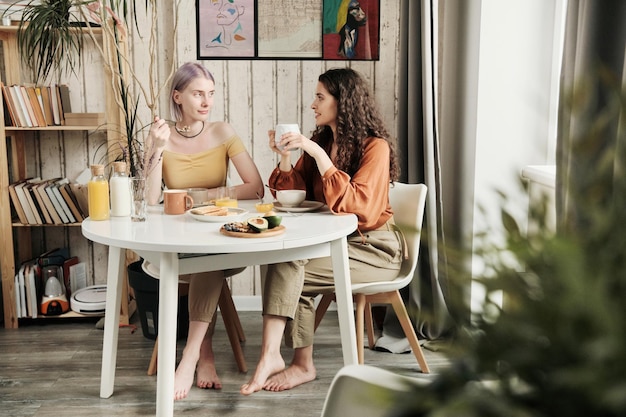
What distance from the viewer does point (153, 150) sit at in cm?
254

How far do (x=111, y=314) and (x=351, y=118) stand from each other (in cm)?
116

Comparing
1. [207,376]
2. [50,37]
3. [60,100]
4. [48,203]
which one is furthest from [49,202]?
[207,376]

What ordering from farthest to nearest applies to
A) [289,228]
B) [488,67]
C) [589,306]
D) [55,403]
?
[488,67] < [55,403] < [289,228] < [589,306]

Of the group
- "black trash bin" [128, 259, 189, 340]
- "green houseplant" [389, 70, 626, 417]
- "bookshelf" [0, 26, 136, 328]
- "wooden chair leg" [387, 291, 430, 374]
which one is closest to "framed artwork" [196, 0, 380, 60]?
"bookshelf" [0, 26, 136, 328]

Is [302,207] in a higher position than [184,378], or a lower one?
higher

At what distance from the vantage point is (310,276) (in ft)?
8.39

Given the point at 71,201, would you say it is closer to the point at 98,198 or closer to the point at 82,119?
the point at 82,119

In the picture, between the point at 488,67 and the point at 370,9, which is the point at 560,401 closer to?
the point at 488,67

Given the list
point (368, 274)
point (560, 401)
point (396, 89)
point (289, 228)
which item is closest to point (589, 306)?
point (560, 401)

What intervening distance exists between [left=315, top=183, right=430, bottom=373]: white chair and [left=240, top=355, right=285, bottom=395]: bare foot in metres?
0.30

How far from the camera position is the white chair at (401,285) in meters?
2.54

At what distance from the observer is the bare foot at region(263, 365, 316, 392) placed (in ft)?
8.31

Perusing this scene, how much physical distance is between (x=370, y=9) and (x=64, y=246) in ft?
6.78

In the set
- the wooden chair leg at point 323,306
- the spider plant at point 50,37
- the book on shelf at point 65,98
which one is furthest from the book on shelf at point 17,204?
the wooden chair leg at point 323,306
